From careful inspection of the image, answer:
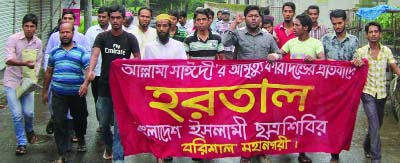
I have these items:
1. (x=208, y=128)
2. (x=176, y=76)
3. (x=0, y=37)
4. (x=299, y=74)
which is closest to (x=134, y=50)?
(x=176, y=76)

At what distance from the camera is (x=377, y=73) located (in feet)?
18.7

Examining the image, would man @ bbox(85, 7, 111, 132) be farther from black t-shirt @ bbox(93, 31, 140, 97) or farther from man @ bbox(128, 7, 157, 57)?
black t-shirt @ bbox(93, 31, 140, 97)

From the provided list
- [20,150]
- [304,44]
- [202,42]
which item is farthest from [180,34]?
[20,150]

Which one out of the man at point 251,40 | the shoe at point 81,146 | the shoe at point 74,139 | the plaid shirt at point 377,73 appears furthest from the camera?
the shoe at point 74,139

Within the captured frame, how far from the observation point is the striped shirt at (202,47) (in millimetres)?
5902

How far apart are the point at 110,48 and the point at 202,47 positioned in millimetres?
1052

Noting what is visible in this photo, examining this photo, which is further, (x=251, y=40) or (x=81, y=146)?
(x=81, y=146)

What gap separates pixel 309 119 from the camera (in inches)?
222

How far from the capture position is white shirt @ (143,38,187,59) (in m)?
5.73

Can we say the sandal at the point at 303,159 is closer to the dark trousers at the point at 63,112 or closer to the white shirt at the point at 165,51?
the white shirt at the point at 165,51

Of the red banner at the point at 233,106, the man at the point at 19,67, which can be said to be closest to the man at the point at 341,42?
the red banner at the point at 233,106

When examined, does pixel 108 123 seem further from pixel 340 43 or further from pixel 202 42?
pixel 340 43

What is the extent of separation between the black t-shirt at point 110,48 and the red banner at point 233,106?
11.4 inches

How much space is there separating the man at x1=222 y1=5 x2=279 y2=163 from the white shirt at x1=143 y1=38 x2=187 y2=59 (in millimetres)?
531
